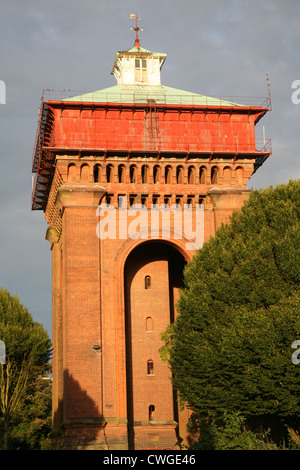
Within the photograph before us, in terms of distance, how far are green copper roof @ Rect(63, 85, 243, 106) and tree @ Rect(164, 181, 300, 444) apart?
432 inches

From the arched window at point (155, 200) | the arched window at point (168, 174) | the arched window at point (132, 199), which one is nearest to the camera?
the arched window at point (132, 199)

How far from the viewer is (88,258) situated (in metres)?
49.6

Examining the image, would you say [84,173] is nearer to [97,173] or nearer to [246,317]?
[97,173]

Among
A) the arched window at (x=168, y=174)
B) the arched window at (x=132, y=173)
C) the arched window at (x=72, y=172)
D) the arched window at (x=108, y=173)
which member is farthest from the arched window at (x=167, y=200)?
the arched window at (x=72, y=172)

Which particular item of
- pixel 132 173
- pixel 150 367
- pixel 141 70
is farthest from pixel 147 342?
pixel 141 70

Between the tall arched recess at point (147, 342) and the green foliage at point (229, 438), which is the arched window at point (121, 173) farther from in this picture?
the green foliage at point (229, 438)

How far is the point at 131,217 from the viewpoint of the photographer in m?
51.2

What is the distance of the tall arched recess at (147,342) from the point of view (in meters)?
50.4

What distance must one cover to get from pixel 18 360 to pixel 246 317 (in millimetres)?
16237

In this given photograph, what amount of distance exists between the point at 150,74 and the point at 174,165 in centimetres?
921

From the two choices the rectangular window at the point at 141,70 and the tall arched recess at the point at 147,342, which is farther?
the rectangular window at the point at 141,70

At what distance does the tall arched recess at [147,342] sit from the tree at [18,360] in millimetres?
5317

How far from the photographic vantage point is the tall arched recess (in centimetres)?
5041

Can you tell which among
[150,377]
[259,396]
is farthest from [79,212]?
[259,396]
